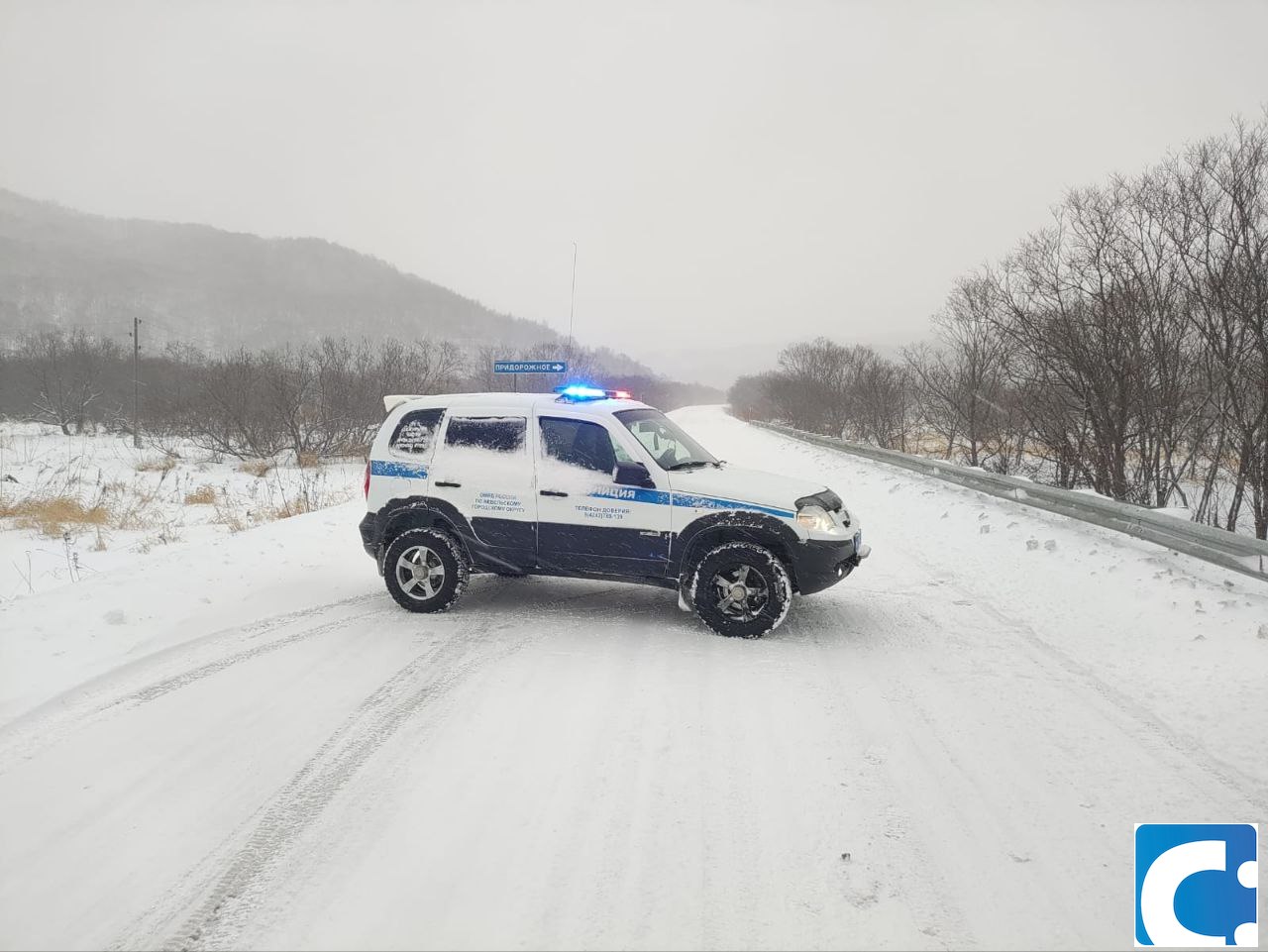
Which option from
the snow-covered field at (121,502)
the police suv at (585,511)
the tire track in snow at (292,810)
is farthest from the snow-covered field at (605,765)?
the snow-covered field at (121,502)

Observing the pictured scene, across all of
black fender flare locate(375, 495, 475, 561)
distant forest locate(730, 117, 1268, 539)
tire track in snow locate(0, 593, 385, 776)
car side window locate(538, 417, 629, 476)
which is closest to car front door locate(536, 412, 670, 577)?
car side window locate(538, 417, 629, 476)

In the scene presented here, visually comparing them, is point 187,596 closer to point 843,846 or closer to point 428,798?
point 428,798

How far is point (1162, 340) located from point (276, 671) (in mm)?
16554

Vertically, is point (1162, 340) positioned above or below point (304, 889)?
above

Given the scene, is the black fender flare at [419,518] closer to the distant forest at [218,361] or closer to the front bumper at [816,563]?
the front bumper at [816,563]

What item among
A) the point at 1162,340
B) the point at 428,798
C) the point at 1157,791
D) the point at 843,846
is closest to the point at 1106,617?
the point at 1157,791

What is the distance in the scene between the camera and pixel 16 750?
368 centimetres

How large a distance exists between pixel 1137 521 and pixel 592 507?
6.02 meters

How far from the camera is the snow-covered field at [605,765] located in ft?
8.24

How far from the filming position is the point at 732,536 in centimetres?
554

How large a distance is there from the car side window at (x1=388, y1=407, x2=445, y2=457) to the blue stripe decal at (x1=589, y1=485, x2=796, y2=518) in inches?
62.7

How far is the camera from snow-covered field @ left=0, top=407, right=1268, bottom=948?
251cm

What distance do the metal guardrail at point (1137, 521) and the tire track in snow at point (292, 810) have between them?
19.7ft

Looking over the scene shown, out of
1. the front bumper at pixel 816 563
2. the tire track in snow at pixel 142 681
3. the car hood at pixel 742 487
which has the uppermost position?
the car hood at pixel 742 487
